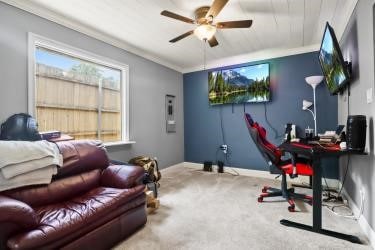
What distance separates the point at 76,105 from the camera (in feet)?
9.48

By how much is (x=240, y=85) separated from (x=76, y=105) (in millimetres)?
3005

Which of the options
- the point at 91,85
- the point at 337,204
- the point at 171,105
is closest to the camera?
the point at 337,204

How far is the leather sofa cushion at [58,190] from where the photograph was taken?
1.66 meters

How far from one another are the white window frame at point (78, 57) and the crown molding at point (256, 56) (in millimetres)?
1905

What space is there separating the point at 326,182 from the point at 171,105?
327 centimetres

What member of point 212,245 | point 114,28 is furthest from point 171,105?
point 212,245

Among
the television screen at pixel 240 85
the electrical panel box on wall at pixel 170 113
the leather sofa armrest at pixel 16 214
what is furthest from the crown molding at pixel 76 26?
the leather sofa armrest at pixel 16 214

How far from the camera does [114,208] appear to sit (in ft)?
5.78

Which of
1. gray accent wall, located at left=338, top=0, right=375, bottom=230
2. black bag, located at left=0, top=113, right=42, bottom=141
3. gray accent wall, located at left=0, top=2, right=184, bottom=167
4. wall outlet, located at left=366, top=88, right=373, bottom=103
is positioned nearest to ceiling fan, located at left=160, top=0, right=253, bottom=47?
gray accent wall, located at left=338, top=0, right=375, bottom=230

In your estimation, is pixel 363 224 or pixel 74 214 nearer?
pixel 74 214

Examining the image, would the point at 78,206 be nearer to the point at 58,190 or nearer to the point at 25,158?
the point at 58,190

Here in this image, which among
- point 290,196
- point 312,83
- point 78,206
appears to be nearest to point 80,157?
point 78,206

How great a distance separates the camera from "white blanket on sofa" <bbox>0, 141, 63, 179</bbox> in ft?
5.17

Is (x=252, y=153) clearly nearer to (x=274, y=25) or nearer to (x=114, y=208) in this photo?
(x=274, y=25)
